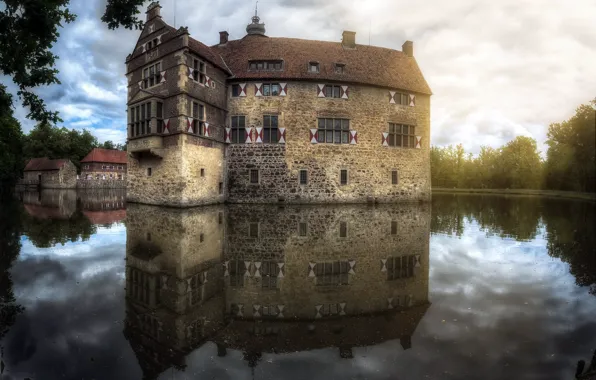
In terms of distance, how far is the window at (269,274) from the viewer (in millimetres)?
6645

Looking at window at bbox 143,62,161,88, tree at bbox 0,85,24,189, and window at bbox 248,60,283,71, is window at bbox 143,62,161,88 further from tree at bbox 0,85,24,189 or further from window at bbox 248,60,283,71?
tree at bbox 0,85,24,189

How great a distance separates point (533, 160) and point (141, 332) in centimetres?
6924

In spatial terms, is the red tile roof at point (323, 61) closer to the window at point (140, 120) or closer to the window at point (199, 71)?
the window at point (199, 71)

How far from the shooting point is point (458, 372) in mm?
3676

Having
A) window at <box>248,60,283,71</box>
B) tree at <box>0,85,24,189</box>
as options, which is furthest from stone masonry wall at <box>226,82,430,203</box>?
tree at <box>0,85,24,189</box>

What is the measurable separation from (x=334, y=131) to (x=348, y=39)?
8.87 meters

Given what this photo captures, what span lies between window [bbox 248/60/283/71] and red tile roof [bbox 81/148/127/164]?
44.9 meters

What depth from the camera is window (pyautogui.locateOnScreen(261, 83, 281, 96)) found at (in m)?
24.3

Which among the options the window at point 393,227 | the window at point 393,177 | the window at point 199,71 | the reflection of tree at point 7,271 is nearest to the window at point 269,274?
the reflection of tree at point 7,271

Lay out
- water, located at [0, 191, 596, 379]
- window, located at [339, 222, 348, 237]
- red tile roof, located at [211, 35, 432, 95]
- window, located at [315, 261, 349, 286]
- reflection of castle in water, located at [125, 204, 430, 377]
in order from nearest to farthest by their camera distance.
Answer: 1. water, located at [0, 191, 596, 379]
2. reflection of castle in water, located at [125, 204, 430, 377]
3. window, located at [315, 261, 349, 286]
4. window, located at [339, 222, 348, 237]
5. red tile roof, located at [211, 35, 432, 95]

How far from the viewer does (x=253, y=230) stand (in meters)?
12.6

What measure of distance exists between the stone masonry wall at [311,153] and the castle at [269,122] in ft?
0.22

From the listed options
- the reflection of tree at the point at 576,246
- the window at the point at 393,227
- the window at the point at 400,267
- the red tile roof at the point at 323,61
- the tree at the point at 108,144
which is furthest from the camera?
the tree at the point at 108,144

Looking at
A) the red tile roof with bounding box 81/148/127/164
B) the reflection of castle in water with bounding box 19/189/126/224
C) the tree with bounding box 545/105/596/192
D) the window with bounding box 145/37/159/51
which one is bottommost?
the reflection of castle in water with bounding box 19/189/126/224
